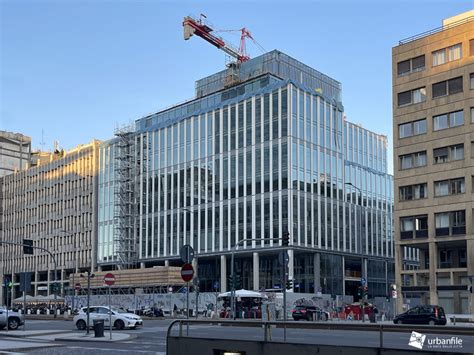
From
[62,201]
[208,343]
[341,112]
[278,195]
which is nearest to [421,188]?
[278,195]

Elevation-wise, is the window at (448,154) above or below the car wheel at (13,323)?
above

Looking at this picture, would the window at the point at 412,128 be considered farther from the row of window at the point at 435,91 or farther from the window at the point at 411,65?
the window at the point at 411,65

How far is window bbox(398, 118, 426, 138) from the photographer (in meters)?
66.5

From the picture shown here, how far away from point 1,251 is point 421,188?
299ft

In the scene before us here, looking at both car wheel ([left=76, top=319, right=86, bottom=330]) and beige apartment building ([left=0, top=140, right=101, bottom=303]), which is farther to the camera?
beige apartment building ([left=0, top=140, right=101, bottom=303])

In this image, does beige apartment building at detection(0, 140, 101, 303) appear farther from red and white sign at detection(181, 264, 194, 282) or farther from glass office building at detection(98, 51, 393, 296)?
red and white sign at detection(181, 264, 194, 282)

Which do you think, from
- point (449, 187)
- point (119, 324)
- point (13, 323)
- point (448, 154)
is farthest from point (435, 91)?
point (13, 323)

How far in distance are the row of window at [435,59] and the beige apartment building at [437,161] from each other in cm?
10

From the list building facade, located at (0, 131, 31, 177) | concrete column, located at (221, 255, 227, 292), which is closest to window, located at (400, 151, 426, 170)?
concrete column, located at (221, 255, 227, 292)

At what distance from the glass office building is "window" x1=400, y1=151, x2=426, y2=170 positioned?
20.2 ft

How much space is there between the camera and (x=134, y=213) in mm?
97438

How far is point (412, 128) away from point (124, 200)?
47.3 m

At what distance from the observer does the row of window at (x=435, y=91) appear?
6394 cm

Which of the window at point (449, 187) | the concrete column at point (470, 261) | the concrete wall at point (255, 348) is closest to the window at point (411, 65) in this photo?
the window at point (449, 187)
